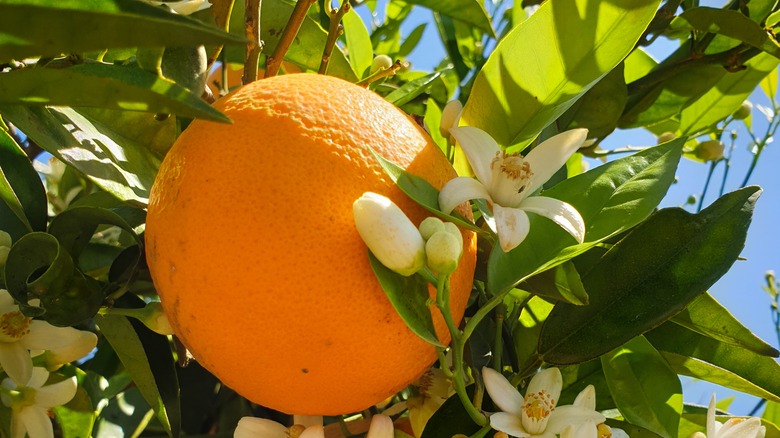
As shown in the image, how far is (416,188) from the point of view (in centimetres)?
51

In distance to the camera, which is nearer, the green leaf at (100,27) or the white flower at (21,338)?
the green leaf at (100,27)

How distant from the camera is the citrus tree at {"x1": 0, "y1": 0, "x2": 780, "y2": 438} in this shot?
48 cm

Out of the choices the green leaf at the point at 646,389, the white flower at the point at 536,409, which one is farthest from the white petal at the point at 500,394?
the green leaf at the point at 646,389

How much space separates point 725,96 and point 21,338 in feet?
3.09

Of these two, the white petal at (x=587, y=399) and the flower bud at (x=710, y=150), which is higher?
the flower bud at (x=710, y=150)

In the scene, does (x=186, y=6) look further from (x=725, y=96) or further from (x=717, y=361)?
(x=725, y=96)

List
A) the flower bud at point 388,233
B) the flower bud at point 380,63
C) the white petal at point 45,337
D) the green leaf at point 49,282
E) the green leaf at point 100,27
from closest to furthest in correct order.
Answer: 1. the green leaf at point 100,27
2. the flower bud at point 388,233
3. the green leaf at point 49,282
4. the white petal at point 45,337
5. the flower bud at point 380,63

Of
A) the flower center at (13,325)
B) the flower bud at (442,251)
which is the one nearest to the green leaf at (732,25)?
the flower bud at (442,251)

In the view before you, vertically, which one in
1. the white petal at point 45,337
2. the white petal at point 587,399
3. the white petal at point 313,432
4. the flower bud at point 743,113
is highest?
the flower bud at point 743,113

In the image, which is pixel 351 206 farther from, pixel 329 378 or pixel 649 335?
pixel 649 335

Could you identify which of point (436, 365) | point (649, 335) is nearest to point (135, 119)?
point (436, 365)

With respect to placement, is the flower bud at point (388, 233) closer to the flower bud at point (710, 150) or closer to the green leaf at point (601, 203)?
the green leaf at point (601, 203)

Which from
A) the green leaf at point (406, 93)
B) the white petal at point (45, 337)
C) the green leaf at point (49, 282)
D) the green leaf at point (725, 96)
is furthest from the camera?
the green leaf at point (725, 96)

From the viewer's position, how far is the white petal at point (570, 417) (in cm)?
61
